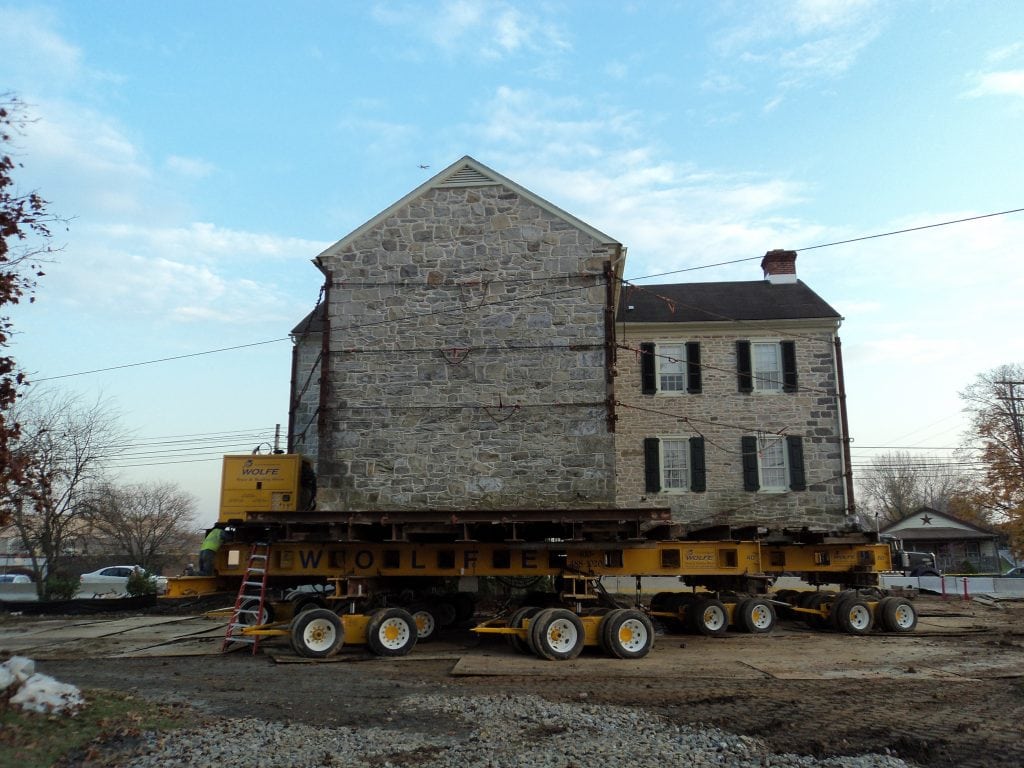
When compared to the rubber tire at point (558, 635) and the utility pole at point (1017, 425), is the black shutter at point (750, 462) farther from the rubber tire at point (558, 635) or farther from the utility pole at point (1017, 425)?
the utility pole at point (1017, 425)

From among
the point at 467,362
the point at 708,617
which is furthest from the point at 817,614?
the point at 467,362

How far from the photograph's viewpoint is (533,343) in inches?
588

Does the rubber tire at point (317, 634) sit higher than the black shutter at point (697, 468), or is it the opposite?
the black shutter at point (697, 468)

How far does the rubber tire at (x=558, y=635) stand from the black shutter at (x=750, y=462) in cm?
1240

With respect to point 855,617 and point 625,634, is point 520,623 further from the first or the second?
point 855,617

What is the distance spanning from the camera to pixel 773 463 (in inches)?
899

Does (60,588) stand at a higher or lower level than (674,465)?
lower

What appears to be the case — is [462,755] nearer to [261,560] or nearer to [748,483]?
[261,560]

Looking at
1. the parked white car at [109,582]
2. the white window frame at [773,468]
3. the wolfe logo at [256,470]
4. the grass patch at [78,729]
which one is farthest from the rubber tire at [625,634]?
the parked white car at [109,582]

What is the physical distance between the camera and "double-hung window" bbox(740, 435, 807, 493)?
74.1ft

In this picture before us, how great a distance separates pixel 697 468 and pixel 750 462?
1.52 meters

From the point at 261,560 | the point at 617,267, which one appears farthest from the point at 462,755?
the point at 617,267

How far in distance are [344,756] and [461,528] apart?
5795 mm

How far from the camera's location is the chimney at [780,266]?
26.5 m
